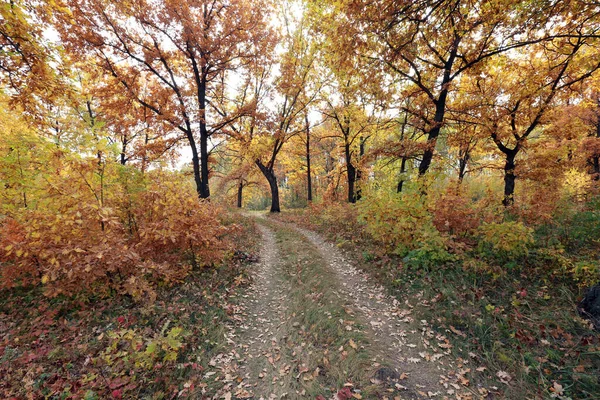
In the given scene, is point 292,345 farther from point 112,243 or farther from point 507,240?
point 507,240

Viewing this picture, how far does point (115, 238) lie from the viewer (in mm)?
5492

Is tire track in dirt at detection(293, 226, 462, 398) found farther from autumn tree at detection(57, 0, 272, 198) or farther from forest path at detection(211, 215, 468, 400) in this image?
autumn tree at detection(57, 0, 272, 198)

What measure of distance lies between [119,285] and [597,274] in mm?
10199

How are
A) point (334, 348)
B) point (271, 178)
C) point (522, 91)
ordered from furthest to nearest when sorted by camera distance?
point (271, 178) < point (522, 91) < point (334, 348)

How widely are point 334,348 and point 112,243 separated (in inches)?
213

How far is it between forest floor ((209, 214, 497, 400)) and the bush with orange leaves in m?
2.34

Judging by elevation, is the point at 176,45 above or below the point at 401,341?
above

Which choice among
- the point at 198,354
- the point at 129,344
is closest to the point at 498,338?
the point at 198,354

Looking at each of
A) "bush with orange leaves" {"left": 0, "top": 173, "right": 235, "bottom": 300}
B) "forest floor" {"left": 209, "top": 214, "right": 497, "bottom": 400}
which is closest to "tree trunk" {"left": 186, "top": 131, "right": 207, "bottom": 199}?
"bush with orange leaves" {"left": 0, "top": 173, "right": 235, "bottom": 300}

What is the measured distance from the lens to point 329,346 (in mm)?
4773

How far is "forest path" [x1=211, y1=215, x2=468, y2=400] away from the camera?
3.92m

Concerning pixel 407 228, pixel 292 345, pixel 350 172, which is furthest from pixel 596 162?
pixel 292 345

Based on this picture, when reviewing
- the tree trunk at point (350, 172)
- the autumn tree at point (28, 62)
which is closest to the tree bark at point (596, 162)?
the tree trunk at point (350, 172)

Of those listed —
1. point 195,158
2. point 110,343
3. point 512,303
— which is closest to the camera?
point 110,343
